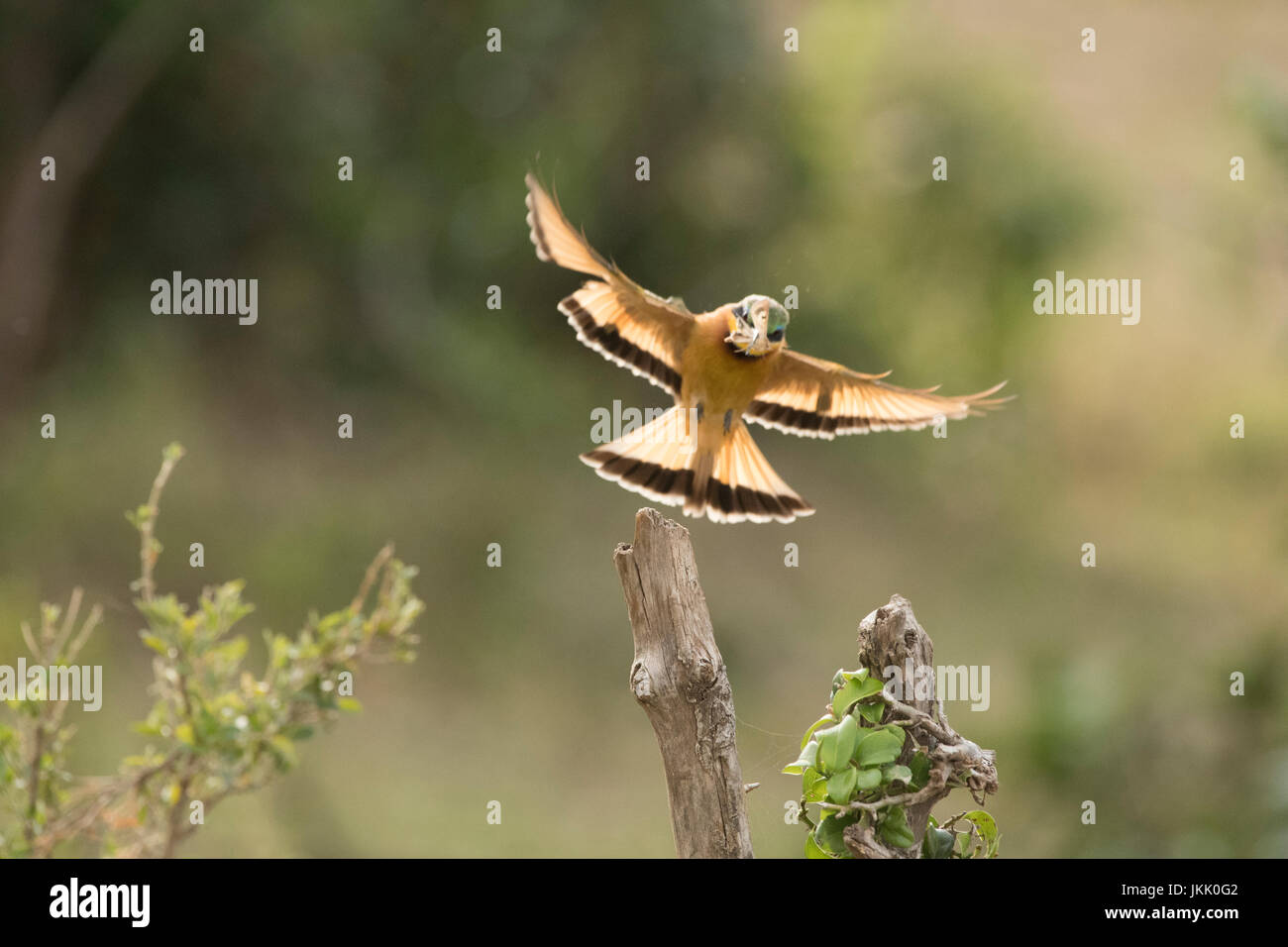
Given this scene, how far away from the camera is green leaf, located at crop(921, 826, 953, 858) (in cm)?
104

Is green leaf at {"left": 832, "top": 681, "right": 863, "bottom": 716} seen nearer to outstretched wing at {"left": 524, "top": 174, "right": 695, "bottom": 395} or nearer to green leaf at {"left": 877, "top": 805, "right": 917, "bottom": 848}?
green leaf at {"left": 877, "top": 805, "right": 917, "bottom": 848}

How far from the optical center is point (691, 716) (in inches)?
42.1

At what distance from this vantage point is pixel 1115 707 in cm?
314

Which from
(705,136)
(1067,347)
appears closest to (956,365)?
(1067,347)

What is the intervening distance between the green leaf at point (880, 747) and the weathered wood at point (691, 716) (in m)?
0.12

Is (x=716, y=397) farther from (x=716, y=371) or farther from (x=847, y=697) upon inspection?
(x=847, y=697)

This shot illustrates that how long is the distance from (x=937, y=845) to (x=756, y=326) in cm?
63

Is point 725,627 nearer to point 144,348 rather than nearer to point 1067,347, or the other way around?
point 1067,347

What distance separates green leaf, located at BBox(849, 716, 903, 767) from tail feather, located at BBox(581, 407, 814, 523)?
21.2 inches

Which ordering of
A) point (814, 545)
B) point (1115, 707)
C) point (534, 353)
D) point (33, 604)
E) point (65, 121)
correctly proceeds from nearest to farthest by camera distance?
point (1115, 707)
point (33, 604)
point (65, 121)
point (534, 353)
point (814, 545)

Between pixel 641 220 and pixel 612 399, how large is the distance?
25.9 inches

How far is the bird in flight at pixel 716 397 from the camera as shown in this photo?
147 centimetres

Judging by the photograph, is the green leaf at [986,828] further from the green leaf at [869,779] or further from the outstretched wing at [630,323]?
the outstretched wing at [630,323]

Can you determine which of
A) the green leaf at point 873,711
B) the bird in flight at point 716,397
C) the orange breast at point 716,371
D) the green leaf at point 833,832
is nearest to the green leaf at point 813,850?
the green leaf at point 833,832
